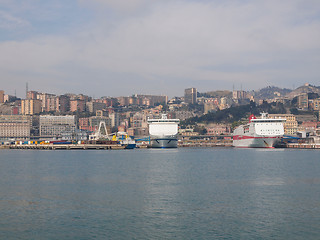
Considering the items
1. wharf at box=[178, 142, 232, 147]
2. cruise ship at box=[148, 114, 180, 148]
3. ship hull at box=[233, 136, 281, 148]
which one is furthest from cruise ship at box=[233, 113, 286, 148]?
wharf at box=[178, 142, 232, 147]

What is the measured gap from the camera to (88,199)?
90.7 feet

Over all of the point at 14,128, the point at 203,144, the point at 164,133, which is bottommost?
the point at 203,144

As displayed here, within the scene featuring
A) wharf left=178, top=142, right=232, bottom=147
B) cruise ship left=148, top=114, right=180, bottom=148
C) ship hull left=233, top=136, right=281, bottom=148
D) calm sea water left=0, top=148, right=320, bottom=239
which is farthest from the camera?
wharf left=178, top=142, right=232, bottom=147

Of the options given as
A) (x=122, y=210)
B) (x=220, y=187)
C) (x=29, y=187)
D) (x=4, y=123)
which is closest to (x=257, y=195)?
(x=220, y=187)

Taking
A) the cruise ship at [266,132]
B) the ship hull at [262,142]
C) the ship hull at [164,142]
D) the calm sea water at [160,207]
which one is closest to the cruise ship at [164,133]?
the ship hull at [164,142]

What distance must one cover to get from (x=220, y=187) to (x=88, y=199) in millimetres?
10267

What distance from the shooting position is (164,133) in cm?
10631

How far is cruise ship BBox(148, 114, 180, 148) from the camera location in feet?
345

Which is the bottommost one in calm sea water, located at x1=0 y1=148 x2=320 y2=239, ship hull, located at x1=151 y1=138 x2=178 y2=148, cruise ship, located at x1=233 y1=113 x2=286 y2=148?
calm sea water, located at x1=0 y1=148 x2=320 y2=239

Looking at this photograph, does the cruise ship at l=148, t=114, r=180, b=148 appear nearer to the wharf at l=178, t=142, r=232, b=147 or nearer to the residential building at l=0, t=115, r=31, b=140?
the wharf at l=178, t=142, r=232, b=147

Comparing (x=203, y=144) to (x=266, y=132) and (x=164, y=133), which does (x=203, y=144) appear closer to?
(x=164, y=133)

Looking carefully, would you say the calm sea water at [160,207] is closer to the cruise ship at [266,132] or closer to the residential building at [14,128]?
the cruise ship at [266,132]

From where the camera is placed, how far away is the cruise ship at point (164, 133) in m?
105

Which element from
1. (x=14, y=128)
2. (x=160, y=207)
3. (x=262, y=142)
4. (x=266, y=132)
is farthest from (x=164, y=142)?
(x=14, y=128)
